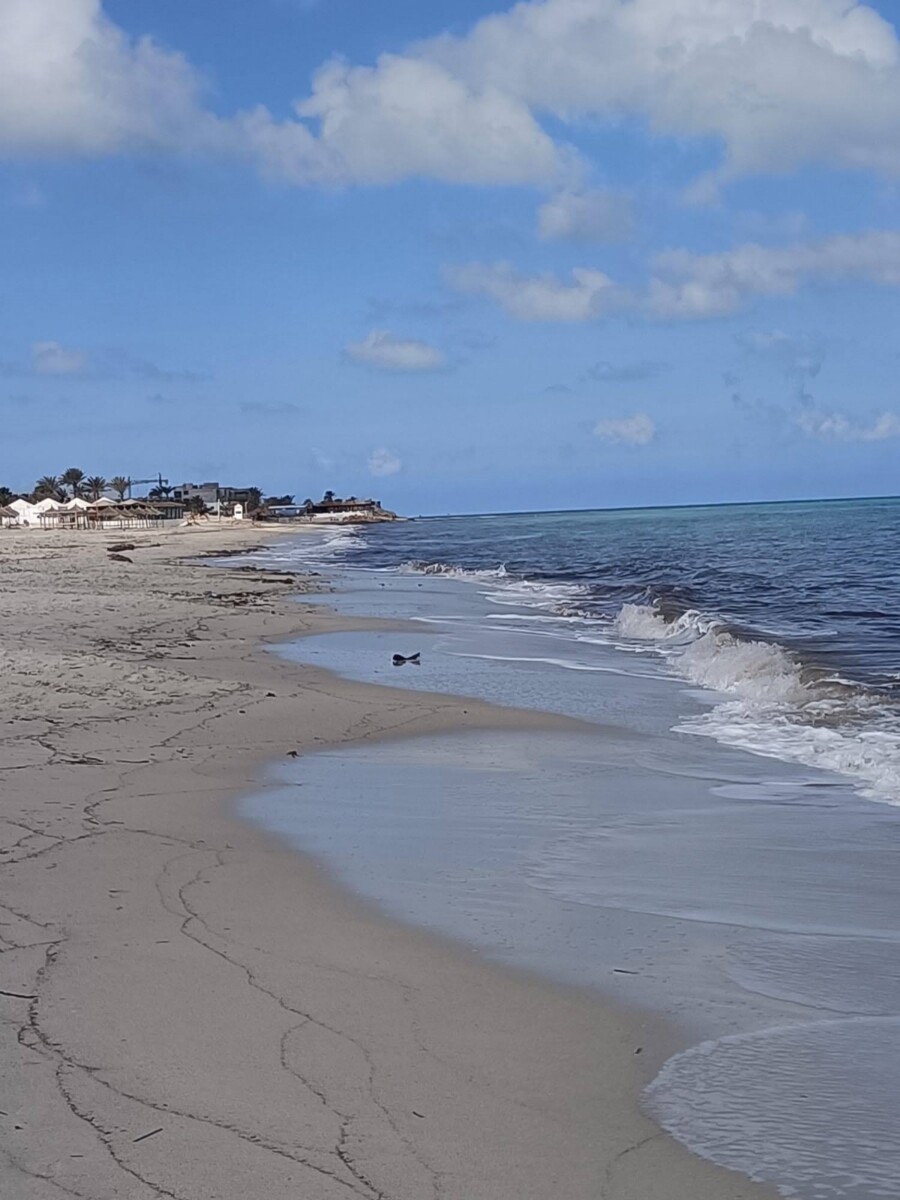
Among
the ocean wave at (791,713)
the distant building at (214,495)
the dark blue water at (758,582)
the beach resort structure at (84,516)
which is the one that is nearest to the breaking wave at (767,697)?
the ocean wave at (791,713)

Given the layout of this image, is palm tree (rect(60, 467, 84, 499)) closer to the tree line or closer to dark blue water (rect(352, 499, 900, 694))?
the tree line

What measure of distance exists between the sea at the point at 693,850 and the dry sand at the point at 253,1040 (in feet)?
0.89

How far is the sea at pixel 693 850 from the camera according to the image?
3.66 meters

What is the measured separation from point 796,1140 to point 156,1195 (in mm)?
1757

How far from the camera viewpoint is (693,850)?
6.48 meters

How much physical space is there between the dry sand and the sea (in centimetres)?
27

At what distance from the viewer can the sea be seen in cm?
366

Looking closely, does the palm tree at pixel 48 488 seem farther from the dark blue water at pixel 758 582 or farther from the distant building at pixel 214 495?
the dark blue water at pixel 758 582

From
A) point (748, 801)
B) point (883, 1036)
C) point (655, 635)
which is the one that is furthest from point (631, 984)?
point (655, 635)

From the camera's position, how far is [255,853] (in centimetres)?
627

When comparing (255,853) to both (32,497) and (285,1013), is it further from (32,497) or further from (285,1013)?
(32,497)

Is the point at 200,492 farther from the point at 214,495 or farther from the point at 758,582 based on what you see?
the point at 758,582

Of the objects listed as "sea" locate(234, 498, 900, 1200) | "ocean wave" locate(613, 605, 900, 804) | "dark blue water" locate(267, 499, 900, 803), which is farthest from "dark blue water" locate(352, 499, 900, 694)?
"ocean wave" locate(613, 605, 900, 804)

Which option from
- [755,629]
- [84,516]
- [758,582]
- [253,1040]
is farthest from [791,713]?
[84,516]
